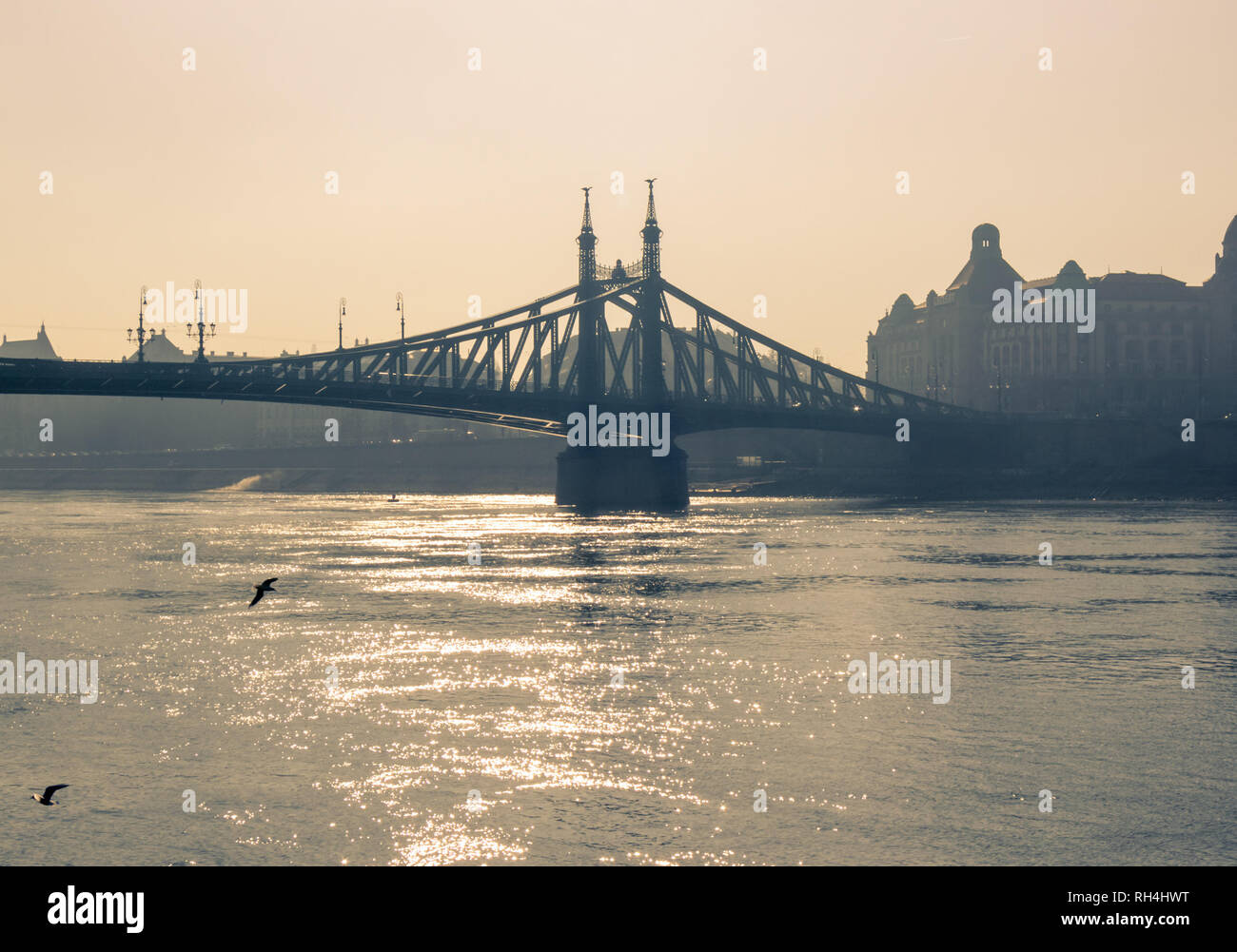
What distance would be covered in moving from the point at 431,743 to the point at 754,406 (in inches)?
3531

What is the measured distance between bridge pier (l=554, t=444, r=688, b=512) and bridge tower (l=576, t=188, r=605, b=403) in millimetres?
4621

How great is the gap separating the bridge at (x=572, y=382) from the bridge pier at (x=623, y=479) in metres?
0.09

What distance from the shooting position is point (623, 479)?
93.2m

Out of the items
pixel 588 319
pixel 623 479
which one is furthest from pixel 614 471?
pixel 588 319

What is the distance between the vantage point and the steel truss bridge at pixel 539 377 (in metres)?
76.6

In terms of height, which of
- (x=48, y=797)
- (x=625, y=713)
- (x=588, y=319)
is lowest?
(x=625, y=713)

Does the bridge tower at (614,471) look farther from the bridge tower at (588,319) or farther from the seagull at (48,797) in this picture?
the seagull at (48,797)

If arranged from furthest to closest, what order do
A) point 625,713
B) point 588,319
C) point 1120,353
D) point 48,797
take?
point 1120,353 < point 588,319 < point 625,713 < point 48,797

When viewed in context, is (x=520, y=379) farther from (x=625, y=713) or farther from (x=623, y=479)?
(x=625, y=713)

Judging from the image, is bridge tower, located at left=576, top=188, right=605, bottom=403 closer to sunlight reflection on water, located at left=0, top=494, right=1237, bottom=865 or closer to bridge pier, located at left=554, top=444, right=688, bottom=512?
bridge pier, located at left=554, top=444, right=688, bottom=512

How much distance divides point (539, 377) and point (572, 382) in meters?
2.97

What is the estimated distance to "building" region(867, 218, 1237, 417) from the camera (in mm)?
151125

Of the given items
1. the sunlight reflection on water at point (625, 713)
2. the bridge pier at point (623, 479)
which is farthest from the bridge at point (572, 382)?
the sunlight reflection on water at point (625, 713)
